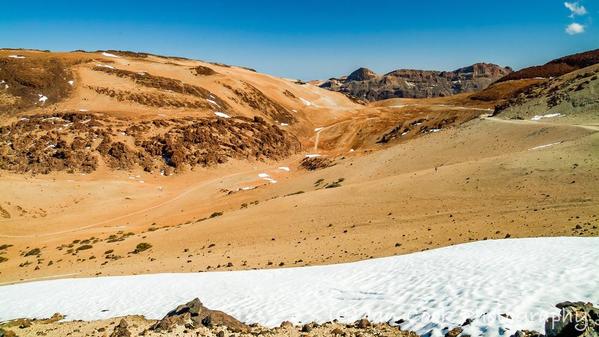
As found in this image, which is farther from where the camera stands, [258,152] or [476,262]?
[258,152]

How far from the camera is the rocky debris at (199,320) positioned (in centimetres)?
1109

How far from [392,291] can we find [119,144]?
54.5 metres

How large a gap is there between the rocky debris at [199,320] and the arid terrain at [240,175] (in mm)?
8617

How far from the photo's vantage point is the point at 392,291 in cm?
1207

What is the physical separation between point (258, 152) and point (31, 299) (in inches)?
2096

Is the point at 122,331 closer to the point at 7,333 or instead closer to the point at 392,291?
the point at 7,333

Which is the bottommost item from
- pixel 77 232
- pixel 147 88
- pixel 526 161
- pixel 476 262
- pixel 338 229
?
pixel 77 232

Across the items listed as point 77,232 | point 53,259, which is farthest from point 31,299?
point 77,232

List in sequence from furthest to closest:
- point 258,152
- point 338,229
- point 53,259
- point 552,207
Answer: point 258,152 < point 53,259 < point 338,229 < point 552,207

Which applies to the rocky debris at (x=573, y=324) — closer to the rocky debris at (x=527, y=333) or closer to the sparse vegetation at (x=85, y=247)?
the rocky debris at (x=527, y=333)

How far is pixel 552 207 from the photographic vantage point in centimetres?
2091

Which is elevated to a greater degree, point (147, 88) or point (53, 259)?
point (147, 88)

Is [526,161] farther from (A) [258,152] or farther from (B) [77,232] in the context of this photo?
(A) [258,152]

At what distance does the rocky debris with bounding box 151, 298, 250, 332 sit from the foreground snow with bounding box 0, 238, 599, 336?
84 cm
